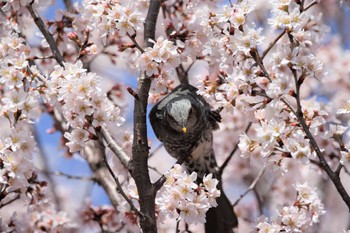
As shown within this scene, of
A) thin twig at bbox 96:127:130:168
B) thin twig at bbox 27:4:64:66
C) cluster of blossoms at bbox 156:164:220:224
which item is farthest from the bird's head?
cluster of blossoms at bbox 156:164:220:224

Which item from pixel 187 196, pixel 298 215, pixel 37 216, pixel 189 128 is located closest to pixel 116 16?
pixel 187 196

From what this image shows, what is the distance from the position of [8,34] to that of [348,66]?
5.09 metres

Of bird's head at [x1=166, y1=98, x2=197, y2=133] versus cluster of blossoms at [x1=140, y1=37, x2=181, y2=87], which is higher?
bird's head at [x1=166, y1=98, x2=197, y2=133]

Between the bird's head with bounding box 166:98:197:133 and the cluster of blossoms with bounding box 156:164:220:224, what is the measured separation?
1033 millimetres

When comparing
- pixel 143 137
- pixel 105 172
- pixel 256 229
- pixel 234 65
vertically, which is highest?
pixel 105 172

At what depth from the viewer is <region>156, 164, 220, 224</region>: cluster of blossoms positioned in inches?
121

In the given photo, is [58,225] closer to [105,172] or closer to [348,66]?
[105,172]

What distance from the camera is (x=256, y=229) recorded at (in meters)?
3.40

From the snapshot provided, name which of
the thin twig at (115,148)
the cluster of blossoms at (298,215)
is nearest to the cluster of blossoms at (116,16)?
the thin twig at (115,148)

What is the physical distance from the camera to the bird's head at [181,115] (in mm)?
4211

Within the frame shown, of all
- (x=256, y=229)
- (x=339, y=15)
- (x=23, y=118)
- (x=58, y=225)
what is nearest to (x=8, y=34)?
(x=23, y=118)

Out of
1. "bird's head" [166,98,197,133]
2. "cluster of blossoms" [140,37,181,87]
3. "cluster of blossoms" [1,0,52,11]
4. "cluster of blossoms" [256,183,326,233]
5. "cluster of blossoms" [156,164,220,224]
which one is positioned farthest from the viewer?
"bird's head" [166,98,197,133]

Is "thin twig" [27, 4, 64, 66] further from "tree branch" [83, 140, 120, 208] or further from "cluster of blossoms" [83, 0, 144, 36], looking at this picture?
"tree branch" [83, 140, 120, 208]

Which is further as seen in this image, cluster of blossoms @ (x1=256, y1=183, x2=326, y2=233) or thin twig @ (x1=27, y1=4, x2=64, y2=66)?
thin twig @ (x1=27, y1=4, x2=64, y2=66)
